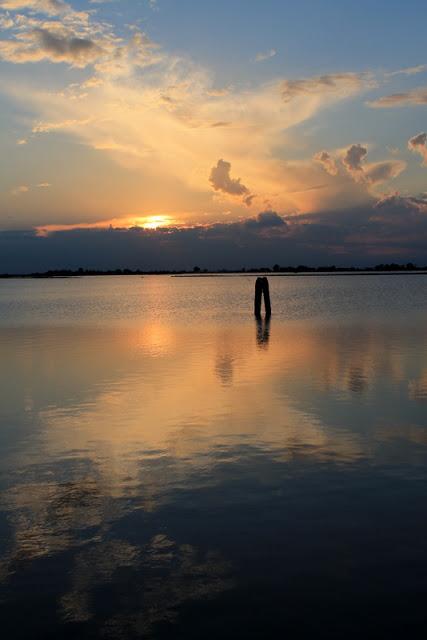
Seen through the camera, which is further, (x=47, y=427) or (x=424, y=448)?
(x=47, y=427)

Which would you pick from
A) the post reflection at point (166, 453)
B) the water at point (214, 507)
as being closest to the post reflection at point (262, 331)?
the post reflection at point (166, 453)

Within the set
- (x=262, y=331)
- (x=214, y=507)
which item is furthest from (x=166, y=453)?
(x=262, y=331)

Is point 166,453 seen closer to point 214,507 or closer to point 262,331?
point 214,507

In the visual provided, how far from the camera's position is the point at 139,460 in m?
10.0

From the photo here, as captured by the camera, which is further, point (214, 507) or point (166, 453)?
point (166, 453)

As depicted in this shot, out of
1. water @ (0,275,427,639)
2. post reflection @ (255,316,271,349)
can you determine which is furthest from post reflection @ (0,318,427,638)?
post reflection @ (255,316,271,349)

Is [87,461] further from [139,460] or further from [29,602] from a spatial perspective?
[29,602]

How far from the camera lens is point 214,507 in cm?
782

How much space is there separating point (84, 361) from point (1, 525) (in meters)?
15.5

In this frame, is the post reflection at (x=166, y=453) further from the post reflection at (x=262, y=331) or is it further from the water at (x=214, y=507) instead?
the post reflection at (x=262, y=331)

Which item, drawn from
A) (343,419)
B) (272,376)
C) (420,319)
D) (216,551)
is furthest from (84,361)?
(420,319)

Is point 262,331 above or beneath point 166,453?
beneath

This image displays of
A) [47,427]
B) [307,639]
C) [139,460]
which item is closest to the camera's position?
[307,639]

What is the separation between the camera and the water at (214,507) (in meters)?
5.36
